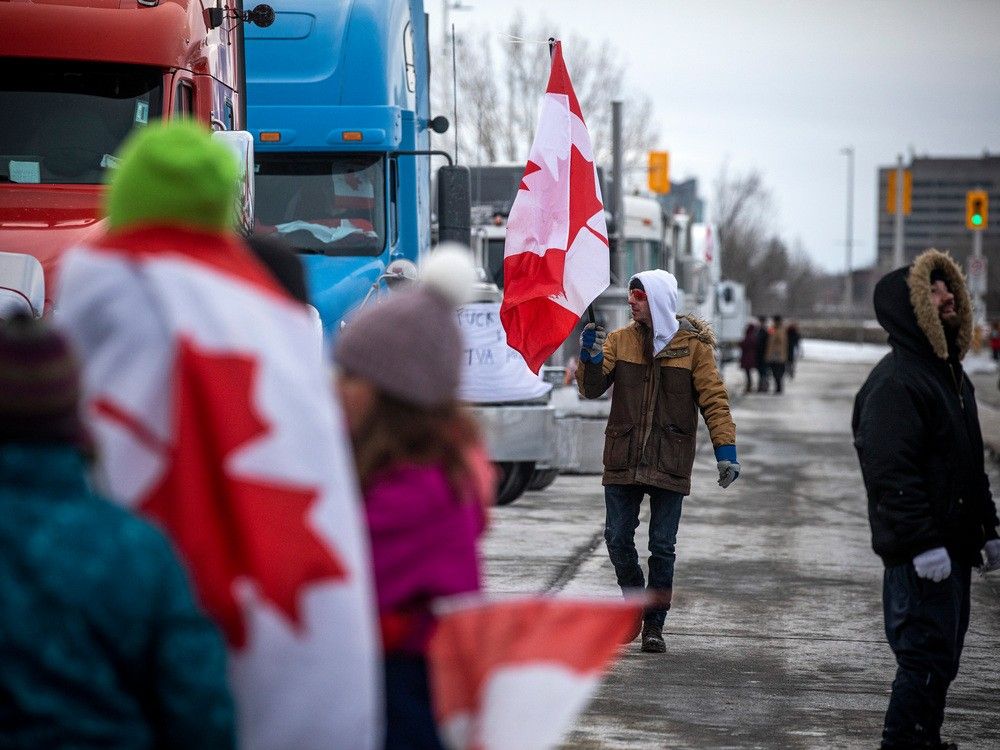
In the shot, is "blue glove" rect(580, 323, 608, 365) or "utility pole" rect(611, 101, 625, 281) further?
"utility pole" rect(611, 101, 625, 281)

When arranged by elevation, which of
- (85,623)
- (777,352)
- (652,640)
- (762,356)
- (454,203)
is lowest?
(762,356)

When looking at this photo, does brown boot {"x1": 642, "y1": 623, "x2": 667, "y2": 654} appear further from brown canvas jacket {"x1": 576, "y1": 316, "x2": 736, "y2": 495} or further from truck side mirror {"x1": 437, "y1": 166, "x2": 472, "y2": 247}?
truck side mirror {"x1": 437, "y1": 166, "x2": 472, "y2": 247}

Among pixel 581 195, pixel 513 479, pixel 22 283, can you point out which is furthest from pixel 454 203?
pixel 22 283

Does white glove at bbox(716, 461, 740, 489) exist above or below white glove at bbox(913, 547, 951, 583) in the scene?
below

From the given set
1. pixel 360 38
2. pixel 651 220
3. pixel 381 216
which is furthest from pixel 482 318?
pixel 651 220

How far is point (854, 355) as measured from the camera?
66938mm

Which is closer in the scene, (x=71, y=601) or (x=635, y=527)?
(x=71, y=601)

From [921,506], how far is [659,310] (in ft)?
9.42

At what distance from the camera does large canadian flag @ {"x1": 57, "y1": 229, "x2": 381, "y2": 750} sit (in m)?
2.40

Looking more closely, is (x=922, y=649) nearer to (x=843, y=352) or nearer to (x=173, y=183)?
(x=173, y=183)

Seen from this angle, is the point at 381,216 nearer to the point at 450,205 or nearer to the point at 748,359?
the point at 450,205

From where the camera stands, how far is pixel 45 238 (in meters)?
7.22

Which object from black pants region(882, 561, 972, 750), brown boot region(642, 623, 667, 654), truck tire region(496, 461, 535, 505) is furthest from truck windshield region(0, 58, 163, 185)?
truck tire region(496, 461, 535, 505)

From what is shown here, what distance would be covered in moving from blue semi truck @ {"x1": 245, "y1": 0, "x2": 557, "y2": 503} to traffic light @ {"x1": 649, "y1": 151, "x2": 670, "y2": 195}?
873 inches
